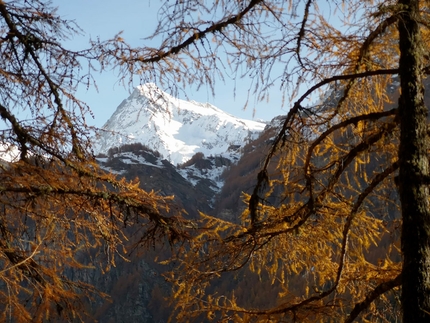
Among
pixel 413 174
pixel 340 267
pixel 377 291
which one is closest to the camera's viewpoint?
pixel 413 174

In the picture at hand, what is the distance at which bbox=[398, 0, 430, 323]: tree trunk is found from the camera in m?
2.05

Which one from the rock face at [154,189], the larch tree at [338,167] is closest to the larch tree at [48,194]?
the larch tree at [338,167]

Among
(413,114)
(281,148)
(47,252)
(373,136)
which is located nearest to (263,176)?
(281,148)

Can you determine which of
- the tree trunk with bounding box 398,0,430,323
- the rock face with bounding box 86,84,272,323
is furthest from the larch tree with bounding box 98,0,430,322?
the rock face with bounding box 86,84,272,323

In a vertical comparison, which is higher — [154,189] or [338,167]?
[154,189]

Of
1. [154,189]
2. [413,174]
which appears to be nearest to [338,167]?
[413,174]

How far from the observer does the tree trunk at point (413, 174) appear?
2051 millimetres

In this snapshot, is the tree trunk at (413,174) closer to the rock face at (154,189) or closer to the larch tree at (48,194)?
the larch tree at (48,194)

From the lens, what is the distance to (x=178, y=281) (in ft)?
9.61

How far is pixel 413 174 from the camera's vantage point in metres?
2.18

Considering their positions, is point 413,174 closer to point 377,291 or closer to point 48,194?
point 377,291

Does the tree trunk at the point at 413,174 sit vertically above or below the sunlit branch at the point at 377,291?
above

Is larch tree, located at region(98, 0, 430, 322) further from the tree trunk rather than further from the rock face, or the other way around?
the rock face

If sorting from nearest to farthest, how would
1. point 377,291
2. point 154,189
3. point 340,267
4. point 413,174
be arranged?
point 413,174 → point 377,291 → point 340,267 → point 154,189
